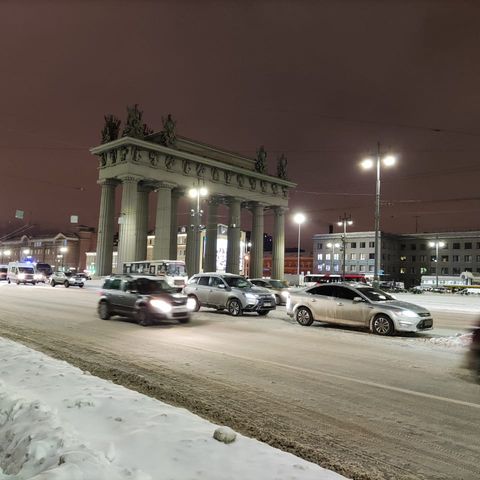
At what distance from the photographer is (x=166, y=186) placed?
2221 inches

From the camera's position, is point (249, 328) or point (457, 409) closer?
point (457, 409)

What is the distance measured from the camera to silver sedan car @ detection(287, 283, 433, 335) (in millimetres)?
13656

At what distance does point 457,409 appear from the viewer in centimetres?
629

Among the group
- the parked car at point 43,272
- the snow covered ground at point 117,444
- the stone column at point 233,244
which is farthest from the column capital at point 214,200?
the snow covered ground at point 117,444

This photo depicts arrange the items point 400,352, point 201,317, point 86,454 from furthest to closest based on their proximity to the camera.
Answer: point 201,317 → point 400,352 → point 86,454

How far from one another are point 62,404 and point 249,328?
9727 mm

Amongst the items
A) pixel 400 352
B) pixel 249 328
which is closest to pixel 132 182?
pixel 249 328

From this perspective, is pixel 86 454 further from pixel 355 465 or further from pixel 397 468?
pixel 397 468

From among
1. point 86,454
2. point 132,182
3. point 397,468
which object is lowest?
point 397,468

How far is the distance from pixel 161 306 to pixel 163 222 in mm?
42175

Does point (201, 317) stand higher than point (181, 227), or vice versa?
point (181, 227)

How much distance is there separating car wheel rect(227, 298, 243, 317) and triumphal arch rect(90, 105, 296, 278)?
27899 millimetres

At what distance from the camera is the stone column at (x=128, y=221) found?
172 feet

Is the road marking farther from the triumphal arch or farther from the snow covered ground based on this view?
the triumphal arch
